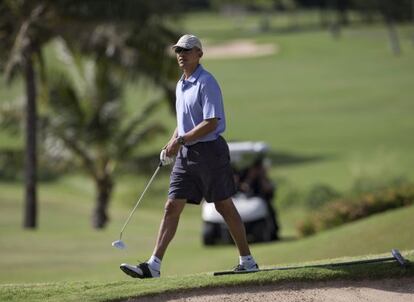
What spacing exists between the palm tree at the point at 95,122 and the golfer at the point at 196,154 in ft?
52.8

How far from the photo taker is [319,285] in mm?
8375

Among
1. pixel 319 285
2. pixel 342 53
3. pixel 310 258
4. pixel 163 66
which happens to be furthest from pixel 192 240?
pixel 342 53

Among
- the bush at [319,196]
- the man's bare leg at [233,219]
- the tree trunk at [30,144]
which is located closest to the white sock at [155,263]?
the man's bare leg at [233,219]

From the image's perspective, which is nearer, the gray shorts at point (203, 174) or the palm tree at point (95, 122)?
the gray shorts at point (203, 174)

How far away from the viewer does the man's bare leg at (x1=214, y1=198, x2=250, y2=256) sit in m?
8.76

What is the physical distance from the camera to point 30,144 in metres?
23.1

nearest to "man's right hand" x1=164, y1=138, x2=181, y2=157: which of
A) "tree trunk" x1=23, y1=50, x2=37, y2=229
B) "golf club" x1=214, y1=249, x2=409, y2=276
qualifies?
"golf club" x1=214, y1=249, x2=409, y2=276

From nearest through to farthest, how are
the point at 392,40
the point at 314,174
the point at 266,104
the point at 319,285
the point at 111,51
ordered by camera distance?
the point at 319,285 → the point at 111,51 → the point at 314,174 → the point at 266,104 → the point at 392,40

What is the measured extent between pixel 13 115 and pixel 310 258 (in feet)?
46.4

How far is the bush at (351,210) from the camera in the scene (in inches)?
764

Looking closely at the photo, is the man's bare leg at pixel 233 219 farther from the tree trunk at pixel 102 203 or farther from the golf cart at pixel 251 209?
the tree trunk at pixel 102 203

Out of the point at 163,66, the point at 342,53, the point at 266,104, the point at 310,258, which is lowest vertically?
the point at 310,258

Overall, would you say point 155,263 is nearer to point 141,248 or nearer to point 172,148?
point 172,148

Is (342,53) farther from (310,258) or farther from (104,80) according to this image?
(310,258)
